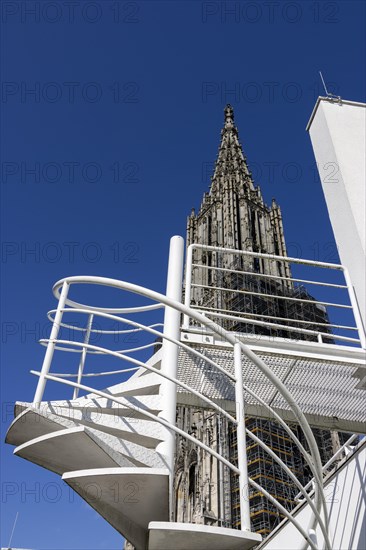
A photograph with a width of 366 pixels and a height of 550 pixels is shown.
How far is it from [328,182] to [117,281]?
314cm

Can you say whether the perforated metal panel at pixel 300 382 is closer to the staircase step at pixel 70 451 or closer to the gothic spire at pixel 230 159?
the staircase step at pixel 70 451

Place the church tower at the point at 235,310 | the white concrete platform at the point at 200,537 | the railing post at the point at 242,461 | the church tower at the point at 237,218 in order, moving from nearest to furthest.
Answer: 1. the white concrete platform at the point at 200,537
2. the railing post at the point at 242,461
3. the church tower at the point at 235,310
4. the church tower at the point at 237,218

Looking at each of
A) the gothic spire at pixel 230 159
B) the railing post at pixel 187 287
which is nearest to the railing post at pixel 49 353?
the railing post at pixel 187 287

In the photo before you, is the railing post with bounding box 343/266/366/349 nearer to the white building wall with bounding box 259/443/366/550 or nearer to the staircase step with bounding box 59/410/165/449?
the white building wall with bounding box 259/443/366/550

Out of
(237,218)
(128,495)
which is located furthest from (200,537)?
(237,218)

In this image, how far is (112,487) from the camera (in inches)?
82.8

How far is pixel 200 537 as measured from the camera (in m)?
1.83

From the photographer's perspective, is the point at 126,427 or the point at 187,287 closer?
the point at 126,427

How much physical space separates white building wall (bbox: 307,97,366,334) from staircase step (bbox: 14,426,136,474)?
2676 mm

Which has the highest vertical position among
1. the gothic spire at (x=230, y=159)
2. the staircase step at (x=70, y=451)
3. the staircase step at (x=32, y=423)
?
the gothic spire at (x=230, y=159)

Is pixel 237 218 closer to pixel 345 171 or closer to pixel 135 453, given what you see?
pixel 345 171

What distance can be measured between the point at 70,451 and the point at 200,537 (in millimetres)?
777

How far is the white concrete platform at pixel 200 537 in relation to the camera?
A: 71.0 inches

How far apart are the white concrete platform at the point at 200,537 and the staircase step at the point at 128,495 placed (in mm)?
260
